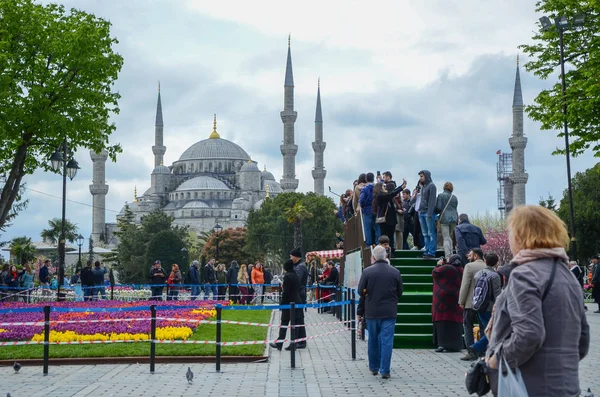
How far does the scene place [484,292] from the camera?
37.7 ft

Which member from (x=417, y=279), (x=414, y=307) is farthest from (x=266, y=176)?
(x=414, y=307)

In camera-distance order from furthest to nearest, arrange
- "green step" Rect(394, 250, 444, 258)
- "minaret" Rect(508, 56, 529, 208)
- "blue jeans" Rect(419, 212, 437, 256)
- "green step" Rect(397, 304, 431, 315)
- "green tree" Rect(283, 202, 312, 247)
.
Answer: "minaret" Rect(508, 56, 529, 208) < "green tree" Rect(283, 202, 312, 247) < "green step" Rect(394, 250, 444, 258) < "blue jeans" Rect(419, 212, 437, 256) < "green step" Rect(397, 304, 431, 315)

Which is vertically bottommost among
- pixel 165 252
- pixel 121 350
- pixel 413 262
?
pixel 121 350

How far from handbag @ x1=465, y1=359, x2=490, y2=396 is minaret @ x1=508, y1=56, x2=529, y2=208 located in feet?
287

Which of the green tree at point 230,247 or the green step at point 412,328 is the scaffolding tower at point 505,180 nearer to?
the green tree at point 230,247

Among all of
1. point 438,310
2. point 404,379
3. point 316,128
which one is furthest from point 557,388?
point 316,128

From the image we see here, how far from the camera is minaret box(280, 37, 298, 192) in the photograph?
341 feet

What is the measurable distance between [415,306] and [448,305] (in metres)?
1.75

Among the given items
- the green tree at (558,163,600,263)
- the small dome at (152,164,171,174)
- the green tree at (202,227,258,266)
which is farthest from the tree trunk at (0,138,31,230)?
the small dome at (152,164,171,174)

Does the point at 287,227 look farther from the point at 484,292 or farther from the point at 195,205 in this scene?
the point at 484,292

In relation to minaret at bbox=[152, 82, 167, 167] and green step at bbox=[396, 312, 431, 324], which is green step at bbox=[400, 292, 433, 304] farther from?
minaret at bbox=[152, 82, 167, 167]

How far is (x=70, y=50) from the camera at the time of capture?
2547 cm

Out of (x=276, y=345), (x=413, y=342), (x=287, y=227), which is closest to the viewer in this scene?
(x=276, y=345)

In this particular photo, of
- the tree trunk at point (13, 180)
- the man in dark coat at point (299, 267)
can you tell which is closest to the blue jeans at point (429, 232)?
the man in dark coat at point (299, 267)
